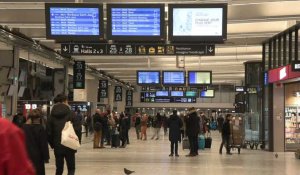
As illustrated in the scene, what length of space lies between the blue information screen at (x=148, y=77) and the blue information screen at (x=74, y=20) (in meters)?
15.4

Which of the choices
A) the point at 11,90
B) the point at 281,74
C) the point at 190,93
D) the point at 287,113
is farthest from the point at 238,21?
the point at 190,93

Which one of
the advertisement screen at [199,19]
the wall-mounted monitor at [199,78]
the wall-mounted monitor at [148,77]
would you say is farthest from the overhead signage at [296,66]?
the wall-mounted monitor at [148,77]

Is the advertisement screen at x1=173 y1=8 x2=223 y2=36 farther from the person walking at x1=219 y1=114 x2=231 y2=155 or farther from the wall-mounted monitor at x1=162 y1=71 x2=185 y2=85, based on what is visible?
the wall-mounted monitor at x1=162 y1=71 x2=185 y2=85

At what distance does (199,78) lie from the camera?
2786cm

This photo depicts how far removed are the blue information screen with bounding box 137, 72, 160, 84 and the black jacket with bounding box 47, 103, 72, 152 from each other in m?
19.2

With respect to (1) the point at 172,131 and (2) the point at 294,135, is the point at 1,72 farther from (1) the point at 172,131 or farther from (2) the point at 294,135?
(2) the point at 294,135

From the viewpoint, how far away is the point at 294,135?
22.0 meters

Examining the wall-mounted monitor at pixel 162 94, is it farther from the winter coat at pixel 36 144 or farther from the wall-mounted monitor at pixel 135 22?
the winter coat at pixel 36 144

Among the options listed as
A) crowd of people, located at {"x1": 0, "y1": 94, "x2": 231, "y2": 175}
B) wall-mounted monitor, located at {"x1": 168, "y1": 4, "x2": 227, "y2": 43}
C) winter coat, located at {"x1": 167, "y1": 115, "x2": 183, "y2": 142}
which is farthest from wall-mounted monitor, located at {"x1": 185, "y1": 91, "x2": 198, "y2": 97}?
wall-mounted monitor, located at {"x1": 168, "y1": 4, "x2": 227, "y2": 43}

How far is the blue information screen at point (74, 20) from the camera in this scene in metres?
12.9

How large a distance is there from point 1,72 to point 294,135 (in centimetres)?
1249

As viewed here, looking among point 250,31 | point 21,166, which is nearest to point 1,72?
point 250,31

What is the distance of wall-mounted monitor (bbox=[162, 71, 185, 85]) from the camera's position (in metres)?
28.3

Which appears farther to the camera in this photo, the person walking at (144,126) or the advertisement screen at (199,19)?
the person walking at (144,126)
